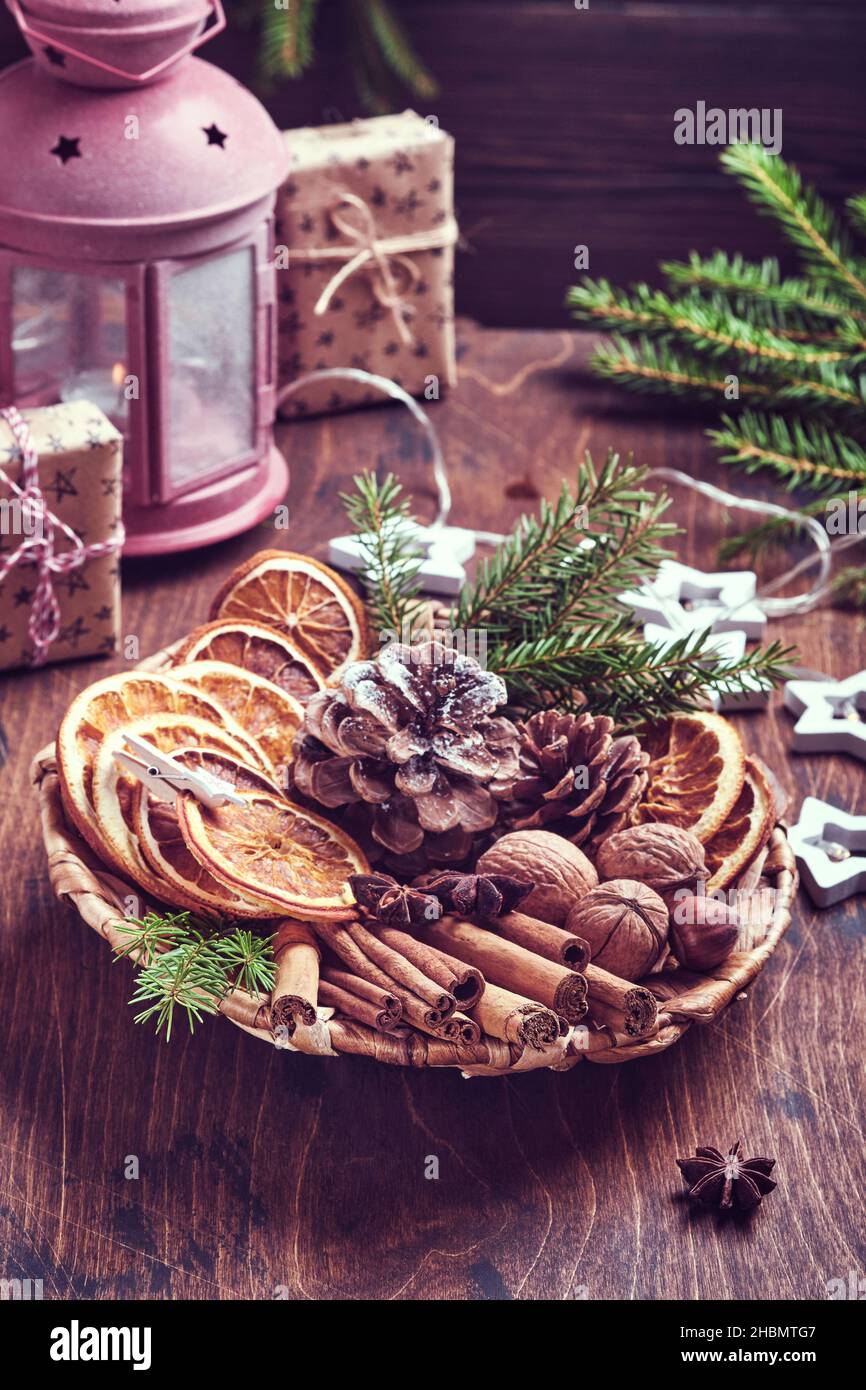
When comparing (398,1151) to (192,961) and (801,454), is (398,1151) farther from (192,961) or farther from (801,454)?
(801,454)

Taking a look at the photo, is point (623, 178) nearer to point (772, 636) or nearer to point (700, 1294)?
point (772, 636)

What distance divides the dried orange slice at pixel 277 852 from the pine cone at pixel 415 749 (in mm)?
22

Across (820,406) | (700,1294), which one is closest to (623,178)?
(820,406)

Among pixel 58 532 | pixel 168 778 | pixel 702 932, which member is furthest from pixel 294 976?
pixel 58 532

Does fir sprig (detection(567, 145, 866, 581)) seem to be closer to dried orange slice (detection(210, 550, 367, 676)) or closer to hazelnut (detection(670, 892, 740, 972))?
dried orange slice (detection(210, 550, 367, 676))

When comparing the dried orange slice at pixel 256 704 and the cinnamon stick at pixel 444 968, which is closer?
the cinnamon stick at pixel 444 968

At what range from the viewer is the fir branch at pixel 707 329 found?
5.26ft

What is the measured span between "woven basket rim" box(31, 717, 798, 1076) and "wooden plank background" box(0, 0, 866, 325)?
120cm

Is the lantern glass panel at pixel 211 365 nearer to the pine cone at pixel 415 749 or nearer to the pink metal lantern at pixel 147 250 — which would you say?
the pink metal lantern at pixel 147 250

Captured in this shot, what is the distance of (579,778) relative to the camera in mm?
1059

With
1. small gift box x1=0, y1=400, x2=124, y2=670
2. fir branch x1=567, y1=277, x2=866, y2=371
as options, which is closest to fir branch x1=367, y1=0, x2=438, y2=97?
fir branch x1=567, y1=277, x2=866, y2=371

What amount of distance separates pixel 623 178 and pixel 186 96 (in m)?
0.87

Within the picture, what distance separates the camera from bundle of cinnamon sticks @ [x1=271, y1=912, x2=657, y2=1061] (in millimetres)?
911

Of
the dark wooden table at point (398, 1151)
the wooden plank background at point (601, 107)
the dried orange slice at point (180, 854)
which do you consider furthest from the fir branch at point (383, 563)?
the wooden plank background at point (601, 107)
